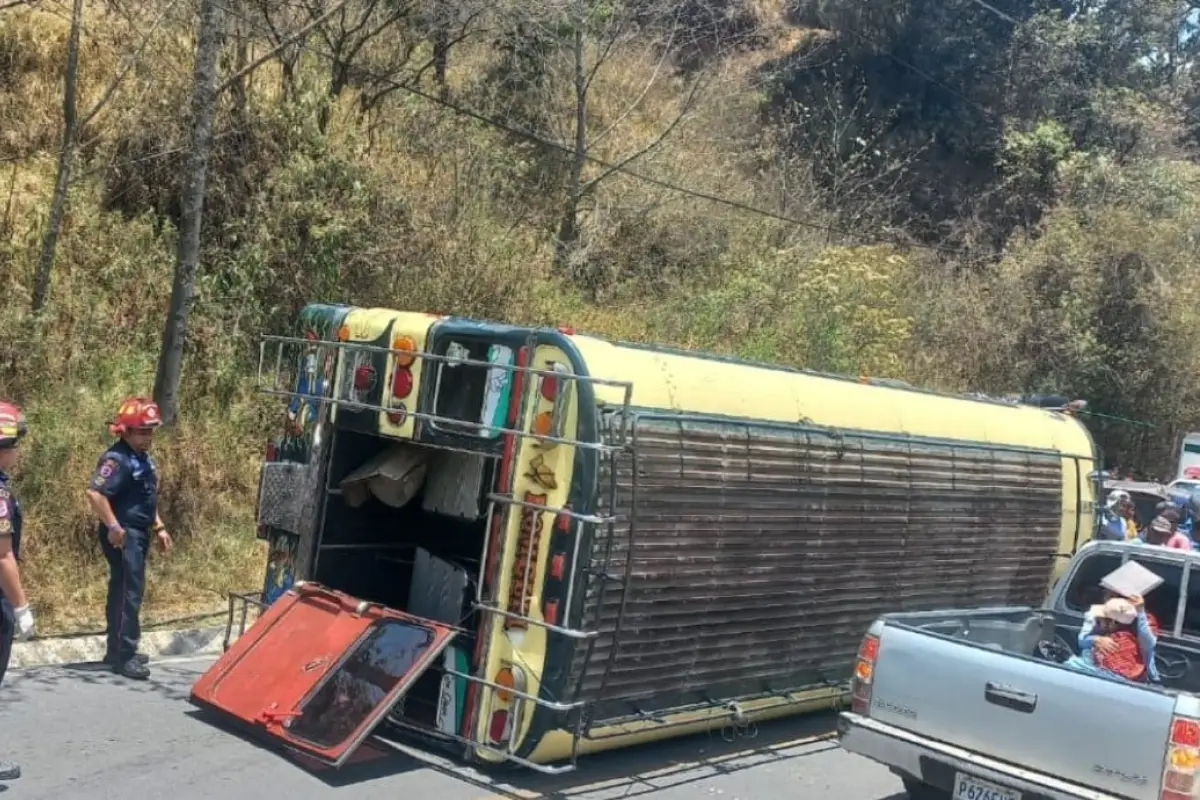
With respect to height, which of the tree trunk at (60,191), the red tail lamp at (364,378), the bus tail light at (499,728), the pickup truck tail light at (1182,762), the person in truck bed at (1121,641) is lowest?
the bus tail light at (499,728)

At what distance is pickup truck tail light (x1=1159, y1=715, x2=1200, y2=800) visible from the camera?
16.0ft

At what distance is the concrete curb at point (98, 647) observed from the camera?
7.55 metres

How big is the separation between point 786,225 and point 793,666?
54.5 feet

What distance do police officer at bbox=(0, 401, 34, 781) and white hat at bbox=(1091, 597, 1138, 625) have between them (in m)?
5.43

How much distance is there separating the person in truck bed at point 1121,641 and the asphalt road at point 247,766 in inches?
54.5

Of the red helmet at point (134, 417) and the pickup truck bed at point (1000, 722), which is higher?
the red helmet at point (134, 417)

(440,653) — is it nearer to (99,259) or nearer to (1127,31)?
(99,259)

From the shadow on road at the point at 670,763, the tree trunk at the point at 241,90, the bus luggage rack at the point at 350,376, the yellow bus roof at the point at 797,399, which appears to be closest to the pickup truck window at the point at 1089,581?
the yellow bus roof at the point at 797,399

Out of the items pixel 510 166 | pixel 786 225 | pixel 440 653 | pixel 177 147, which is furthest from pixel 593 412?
pixel 786 225

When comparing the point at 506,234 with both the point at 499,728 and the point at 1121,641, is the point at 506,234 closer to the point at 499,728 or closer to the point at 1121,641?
the point at 499,728

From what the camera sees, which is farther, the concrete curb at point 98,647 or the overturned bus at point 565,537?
the concrete curb at point 98,647

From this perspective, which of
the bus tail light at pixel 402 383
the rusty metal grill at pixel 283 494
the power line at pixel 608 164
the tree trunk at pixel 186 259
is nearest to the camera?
the bus tail light at pixel 402 383

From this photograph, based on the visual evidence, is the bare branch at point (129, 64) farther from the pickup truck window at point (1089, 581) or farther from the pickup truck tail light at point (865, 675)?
the pickup truck window at point (1089, 581)

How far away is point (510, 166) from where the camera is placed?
17453 millimetres
